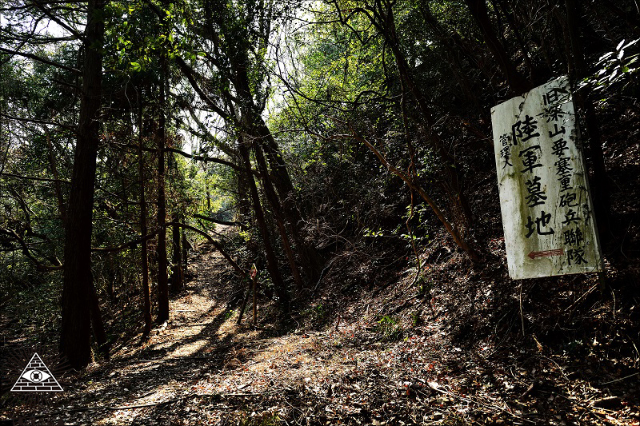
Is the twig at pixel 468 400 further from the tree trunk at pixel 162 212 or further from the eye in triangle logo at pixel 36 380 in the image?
the tree trunk at pixel 162 212

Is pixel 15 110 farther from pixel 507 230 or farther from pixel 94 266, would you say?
pixel 507 230

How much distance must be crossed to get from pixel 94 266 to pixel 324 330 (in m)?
7.50

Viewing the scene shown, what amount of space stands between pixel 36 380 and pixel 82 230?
2.97m

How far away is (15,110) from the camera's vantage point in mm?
8773

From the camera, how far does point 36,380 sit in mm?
4023

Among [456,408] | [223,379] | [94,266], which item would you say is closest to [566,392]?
[456,408]

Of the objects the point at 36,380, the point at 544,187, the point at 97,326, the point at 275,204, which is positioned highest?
the point at 275,204

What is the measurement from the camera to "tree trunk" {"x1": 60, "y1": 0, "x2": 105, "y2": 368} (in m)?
6.05

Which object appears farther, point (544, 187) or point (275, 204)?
point (275, 204)

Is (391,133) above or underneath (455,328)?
above

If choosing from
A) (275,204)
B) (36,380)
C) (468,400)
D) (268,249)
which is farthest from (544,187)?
Result: (268,249)

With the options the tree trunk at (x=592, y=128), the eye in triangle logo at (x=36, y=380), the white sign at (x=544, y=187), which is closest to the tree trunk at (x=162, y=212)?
the eye in triangle logo at (x=36, y=380)

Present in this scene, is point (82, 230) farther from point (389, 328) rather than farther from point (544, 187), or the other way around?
point (544, 187)

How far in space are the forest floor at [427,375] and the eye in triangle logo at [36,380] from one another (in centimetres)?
18
